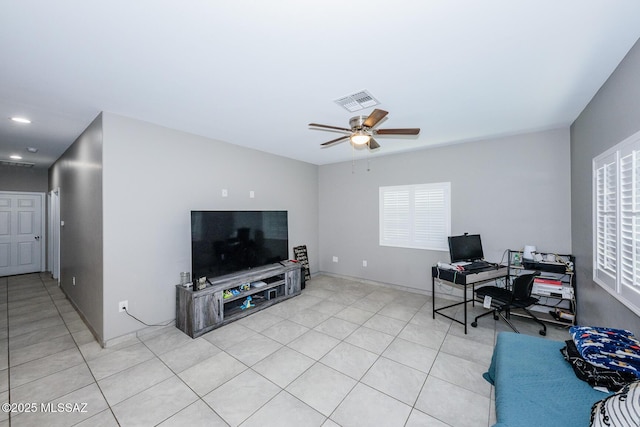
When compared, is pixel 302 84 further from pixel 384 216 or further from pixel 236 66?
pixel 384 216

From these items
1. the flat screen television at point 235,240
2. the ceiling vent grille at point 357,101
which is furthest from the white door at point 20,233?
the ceiling vent grille at point 357,101

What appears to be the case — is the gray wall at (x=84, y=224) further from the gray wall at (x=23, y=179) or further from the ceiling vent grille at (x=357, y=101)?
the ceiling vent grille at (x=357, y=101)

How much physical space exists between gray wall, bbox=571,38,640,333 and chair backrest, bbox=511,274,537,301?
1.64 feet

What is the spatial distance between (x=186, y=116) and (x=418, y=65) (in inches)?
98.4

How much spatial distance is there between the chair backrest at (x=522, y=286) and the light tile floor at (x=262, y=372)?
1.66ft

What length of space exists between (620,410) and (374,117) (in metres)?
2.24

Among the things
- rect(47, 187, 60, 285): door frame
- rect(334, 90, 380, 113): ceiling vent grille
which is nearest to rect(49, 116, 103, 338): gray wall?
rect(47, 187, 60, 285): door frame

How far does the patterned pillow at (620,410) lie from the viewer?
1.03 meters

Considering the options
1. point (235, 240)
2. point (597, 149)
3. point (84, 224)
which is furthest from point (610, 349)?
point (84, 224)

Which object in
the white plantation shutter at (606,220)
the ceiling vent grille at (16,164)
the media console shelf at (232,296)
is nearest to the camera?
the white plantation shutter at (606,220)

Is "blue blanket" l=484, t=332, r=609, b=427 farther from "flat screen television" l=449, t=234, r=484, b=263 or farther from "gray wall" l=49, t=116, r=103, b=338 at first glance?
"gray wall" l=49, t=116, r=103, b=338

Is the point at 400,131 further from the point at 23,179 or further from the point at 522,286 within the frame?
the point at 23,179

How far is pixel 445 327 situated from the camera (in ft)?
10.4

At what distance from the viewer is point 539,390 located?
4.72ft
